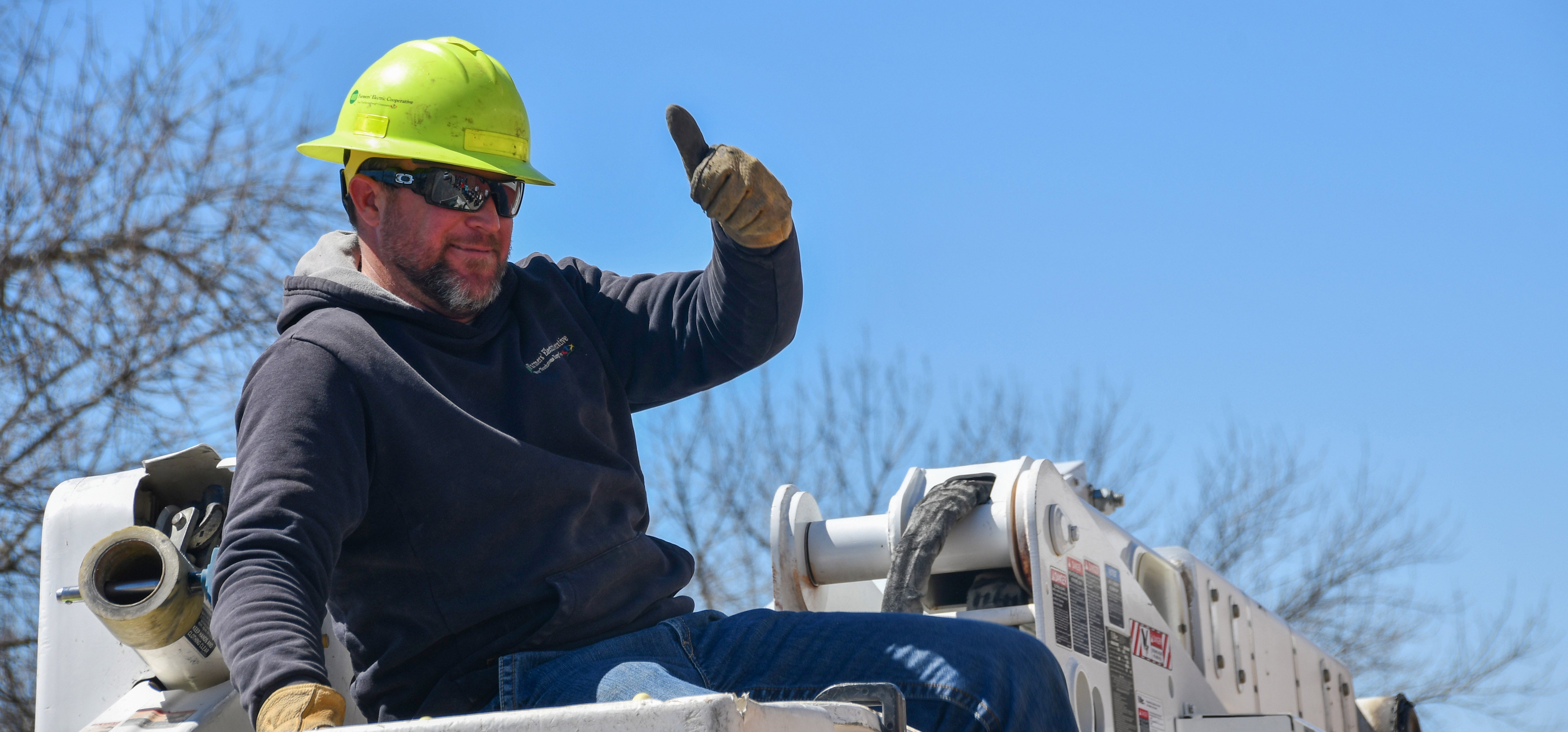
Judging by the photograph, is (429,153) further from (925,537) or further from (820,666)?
(925,537)

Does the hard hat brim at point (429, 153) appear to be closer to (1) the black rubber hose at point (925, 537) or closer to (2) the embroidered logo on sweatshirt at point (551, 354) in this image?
(2) the embroidered logo on sweatshirt at point (551, 354)

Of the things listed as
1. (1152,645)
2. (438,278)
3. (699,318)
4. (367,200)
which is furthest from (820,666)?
(1152,645)

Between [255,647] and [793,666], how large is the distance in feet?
3.06

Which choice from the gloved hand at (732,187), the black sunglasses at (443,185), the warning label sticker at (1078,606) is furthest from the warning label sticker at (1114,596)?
the black sunglasses at (443,185)

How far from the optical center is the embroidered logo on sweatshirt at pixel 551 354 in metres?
2.93

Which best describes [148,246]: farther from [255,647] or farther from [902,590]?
[255,647]

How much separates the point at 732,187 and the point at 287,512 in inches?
38.7

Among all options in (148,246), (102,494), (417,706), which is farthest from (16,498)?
(417,706)

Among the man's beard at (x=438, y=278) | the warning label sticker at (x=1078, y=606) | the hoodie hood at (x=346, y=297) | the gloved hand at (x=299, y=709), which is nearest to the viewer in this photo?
the gloved hand at (x=299, y=709)

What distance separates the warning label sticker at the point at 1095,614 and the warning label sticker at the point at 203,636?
232 cm

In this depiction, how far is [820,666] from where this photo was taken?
2705mm

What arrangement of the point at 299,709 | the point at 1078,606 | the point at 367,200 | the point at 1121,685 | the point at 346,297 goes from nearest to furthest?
1. the point at 299,709
2. the point at 346,297
3. the point at 367,200
4. the point at 1078,606
5. the point at 1121,685

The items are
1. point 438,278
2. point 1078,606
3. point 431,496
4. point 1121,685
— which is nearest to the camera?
point 431,496

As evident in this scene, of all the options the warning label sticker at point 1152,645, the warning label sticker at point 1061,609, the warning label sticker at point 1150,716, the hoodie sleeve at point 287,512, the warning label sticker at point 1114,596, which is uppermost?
the hoodie sleeve at point 287,512
